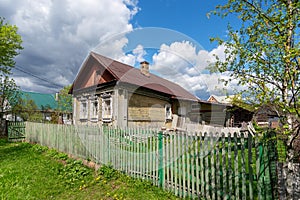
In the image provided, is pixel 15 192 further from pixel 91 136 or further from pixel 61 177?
pixel 91 136

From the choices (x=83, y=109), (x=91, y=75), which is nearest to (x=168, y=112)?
(x=91, y=75)

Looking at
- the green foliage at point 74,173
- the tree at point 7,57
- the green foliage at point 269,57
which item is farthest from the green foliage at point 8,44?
the green foliage at point 269,57

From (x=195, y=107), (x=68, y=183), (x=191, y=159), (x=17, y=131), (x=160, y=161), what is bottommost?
(x=68, y=183)

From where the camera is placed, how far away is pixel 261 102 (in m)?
2.64

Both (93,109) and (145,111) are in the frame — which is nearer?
(145,111)

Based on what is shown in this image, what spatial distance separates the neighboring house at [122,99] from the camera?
11.1 m

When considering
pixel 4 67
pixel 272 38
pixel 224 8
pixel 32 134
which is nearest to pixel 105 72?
pixel 32 134

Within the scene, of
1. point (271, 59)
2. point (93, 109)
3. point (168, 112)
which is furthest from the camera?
point (168, 112)

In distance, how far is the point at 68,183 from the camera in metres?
4.86

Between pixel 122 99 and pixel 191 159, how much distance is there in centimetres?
776

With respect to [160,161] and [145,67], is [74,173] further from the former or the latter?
[145,67]

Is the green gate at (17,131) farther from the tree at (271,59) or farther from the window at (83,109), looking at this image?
the tree at (271,59)

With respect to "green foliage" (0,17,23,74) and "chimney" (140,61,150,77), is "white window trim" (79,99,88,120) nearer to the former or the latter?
"chimney" (140,61,150,77)

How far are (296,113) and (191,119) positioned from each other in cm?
1519
